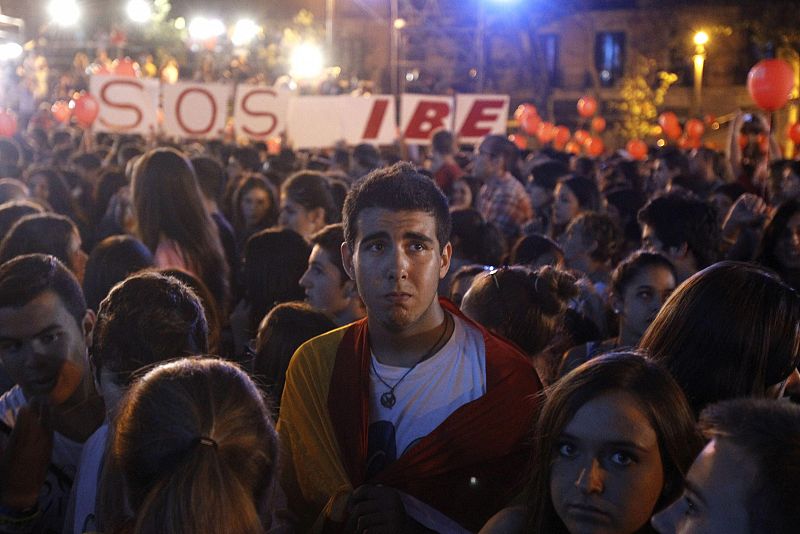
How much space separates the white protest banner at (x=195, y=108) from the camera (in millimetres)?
11461

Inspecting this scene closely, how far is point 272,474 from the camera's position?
2.23 m

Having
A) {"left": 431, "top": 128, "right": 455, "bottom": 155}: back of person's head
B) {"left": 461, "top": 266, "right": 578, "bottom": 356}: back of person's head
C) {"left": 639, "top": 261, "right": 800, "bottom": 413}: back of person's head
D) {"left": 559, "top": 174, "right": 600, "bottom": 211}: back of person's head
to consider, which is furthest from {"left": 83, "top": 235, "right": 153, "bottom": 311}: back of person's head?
{"left": 431, "top": 128, "right": 455, "bottom": 155}: back of person's head

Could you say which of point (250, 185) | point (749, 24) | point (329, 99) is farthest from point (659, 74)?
point (250, 185)

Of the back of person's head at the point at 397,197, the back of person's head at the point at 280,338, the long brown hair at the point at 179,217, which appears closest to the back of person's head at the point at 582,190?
the long brown hair at the point at 179,217

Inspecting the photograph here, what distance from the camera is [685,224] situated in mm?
5629

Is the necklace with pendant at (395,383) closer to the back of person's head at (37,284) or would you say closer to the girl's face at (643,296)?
the back of person's head at (37,284)

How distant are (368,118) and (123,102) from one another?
2765 millimetres

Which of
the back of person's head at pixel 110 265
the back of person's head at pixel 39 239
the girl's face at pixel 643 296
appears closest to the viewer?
the girl's face at pixel 643 296

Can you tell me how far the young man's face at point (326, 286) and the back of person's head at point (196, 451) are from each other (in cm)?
224

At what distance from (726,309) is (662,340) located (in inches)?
7.3

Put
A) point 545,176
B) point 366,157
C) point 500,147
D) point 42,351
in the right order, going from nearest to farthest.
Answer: point 42,351 → point 545,176 → point 500,147 → point 366,157

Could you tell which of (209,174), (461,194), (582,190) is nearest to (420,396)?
(209,174)

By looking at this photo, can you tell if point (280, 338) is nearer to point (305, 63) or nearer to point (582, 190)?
point (582, 190)

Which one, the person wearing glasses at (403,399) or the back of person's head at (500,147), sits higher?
the back of person's head at (500,147)
